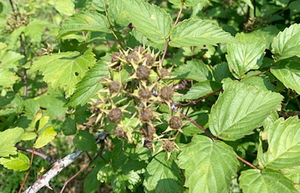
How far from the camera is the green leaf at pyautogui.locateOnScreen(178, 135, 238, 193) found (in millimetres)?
1811

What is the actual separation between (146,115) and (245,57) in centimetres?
123

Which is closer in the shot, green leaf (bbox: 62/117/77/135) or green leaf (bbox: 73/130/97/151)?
green leaf (bbox: 73/130/97/151)

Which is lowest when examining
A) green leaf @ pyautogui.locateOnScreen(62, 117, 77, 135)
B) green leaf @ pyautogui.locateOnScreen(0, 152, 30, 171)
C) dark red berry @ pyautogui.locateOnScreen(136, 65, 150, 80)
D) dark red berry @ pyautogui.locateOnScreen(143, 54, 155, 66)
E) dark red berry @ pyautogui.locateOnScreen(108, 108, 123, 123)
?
green leaf @ pyautogui.locateOnScreen(0, 152, 30, 171)

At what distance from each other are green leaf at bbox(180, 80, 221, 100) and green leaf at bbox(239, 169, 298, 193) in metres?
0.77

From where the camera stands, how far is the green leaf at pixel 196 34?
82.8 inches

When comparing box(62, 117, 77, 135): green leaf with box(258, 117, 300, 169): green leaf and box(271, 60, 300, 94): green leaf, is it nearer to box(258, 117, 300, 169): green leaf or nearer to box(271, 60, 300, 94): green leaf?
box(258, 117, 300, 169): green leaf

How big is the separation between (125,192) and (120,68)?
129 cm

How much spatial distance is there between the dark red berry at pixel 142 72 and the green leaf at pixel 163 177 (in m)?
0.73

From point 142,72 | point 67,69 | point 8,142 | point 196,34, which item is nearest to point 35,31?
point 67,69

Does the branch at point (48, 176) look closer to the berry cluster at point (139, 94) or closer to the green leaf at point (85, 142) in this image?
the green leaf at point (85, 142)

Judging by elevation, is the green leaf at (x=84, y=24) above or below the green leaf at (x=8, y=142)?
above

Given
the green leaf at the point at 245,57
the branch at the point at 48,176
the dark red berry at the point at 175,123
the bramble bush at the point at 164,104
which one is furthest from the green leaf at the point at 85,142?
the green leaf at the point at 245,57

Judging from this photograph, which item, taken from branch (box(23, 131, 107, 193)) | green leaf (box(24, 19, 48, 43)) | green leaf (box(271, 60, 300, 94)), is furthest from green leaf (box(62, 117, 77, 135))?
green leaf (box(271, 60, 300, 94))

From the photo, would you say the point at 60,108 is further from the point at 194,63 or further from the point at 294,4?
the point at 294,4
